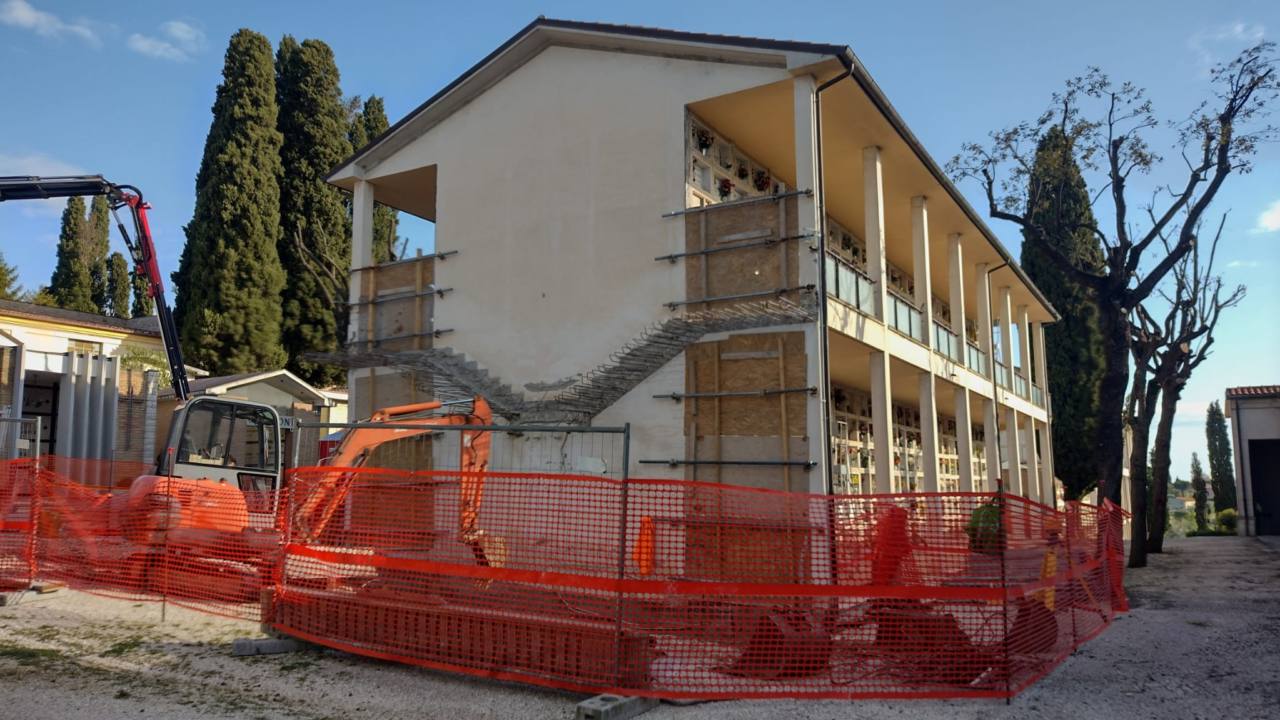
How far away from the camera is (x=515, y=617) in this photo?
707 centimetres

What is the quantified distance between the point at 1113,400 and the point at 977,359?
17.5 feet

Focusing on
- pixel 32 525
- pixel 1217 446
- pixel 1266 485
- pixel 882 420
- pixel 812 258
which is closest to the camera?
pixel 32 525

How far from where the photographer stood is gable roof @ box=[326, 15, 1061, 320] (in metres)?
13.6

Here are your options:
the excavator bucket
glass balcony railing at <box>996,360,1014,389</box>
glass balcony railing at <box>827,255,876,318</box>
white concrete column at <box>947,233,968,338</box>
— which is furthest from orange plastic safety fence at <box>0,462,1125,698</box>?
glass balcony railing at <box>996,360,1014,389</box>

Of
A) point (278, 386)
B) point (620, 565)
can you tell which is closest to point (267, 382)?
point (278, 386)

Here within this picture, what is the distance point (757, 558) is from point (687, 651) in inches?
37.5

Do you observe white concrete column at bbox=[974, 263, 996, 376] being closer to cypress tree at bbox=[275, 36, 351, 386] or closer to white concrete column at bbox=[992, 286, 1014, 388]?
white concrete column at bbox=[992, 286, 1014, 388]

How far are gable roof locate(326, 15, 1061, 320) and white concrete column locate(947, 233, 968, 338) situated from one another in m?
1.50

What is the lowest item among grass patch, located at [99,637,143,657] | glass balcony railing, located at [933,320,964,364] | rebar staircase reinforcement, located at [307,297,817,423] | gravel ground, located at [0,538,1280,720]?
gravel ground, located at [0,538,1280,720]

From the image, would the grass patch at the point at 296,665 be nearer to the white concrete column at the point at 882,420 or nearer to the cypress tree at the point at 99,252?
the white concrete column at the point at 882,420

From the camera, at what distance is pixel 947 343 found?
20016mm

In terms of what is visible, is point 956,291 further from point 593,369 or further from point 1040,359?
point 1040,359

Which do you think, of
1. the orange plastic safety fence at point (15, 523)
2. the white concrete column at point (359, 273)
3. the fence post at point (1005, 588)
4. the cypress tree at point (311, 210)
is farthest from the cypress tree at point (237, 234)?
the fence post at point (1005, 588)

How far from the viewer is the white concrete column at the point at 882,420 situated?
14719 millimetres
